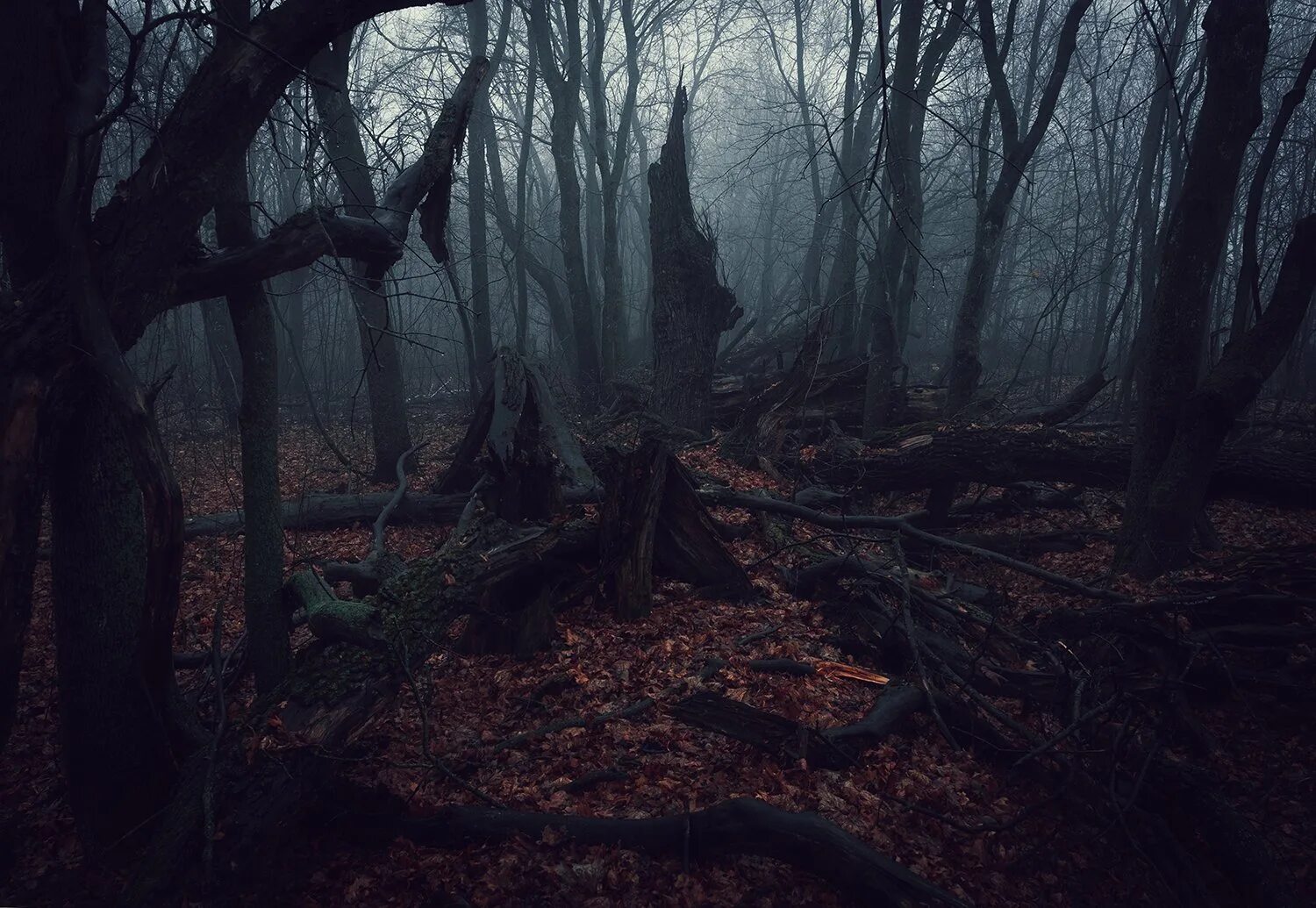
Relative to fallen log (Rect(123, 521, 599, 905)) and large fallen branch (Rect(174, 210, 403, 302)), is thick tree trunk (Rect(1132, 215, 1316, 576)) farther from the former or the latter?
large fallen branch (Rect(174, 210, 403, 302))

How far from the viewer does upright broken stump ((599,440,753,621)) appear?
18.5 feet

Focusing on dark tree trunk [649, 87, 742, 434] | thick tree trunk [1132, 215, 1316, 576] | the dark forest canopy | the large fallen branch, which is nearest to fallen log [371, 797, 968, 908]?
the dark forest canopy

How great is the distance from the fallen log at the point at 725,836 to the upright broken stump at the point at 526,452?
2.98 m

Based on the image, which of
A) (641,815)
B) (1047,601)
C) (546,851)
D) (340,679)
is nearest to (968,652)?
(1047,601)

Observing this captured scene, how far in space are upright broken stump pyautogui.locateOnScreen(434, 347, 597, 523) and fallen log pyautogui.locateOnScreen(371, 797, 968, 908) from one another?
2.98 meters

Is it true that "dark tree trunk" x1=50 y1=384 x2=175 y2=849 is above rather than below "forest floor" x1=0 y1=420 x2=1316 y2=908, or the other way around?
above

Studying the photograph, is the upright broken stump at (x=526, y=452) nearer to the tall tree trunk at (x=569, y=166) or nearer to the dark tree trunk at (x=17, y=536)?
the dark tree trunk at (x=17, y=536)

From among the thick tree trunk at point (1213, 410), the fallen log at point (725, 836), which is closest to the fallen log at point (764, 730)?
the fallen log at point (725, 836)

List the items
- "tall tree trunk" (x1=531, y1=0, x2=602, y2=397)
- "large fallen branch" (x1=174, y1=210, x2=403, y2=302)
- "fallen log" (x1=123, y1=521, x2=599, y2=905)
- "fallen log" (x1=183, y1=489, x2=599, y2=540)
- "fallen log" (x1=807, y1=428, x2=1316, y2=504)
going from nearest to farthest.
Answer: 1. "fallen log" (x1=123, y1=521, x2=599, y2=905)
2. "large fallen branch" (x1=174, y1=210, x2=403, y2=302)
3. "fallen log" (x1=807, y1=428, x2=1316, y2=504)
4. "fallen log" (x1=183, y1=489, x2=599, y2=540)
5. "tall tree trunk" (x1=531, y1=0, x2=602, y2=397)

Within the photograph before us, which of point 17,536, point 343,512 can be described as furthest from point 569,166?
point 17,536

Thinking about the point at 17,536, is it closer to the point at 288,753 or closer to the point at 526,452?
the point at 288,753

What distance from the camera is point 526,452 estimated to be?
20.4 feet

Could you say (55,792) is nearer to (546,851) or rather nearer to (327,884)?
(327,884)

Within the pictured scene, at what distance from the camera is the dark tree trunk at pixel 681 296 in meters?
10.1
